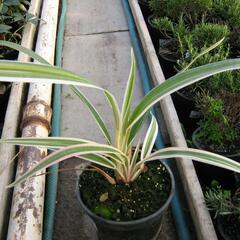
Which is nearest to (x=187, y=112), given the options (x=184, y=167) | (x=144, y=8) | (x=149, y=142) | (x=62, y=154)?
(x=184, y=167)

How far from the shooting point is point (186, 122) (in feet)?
6.48

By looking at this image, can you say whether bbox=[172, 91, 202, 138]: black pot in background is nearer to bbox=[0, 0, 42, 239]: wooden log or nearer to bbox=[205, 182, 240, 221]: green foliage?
bbox=[205, 182, 240, 221]: green foliage

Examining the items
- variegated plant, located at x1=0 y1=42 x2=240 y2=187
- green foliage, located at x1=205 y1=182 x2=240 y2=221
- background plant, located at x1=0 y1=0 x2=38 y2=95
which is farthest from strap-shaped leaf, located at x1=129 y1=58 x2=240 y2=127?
background plant, located at x1=0 y1=0 x2=38 y2=95

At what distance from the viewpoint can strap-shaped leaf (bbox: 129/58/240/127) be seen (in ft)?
3.55

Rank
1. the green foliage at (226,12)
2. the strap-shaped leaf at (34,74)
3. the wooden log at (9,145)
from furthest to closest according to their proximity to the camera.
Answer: the green foliage at (226,12) < the wooden log at (9,145) < the strap-shaped leaf at (34,74)

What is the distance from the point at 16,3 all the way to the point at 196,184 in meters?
1.71

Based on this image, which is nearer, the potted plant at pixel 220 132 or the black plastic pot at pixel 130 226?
the black plastic pot at pixel 130 226

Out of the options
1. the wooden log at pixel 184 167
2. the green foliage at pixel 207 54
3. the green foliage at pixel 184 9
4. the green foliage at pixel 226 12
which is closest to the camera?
the wooden log at pixel 184 167

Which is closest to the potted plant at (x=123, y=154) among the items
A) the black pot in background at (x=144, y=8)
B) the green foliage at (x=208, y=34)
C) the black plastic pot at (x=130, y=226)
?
the black plastic pot at (x=130, y=226)

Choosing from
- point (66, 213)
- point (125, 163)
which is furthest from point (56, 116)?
point (125, 163)

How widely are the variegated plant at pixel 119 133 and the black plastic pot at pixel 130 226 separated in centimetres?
15

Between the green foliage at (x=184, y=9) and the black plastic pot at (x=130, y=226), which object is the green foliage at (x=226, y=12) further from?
the black plastic pot at (x=130, y=226)

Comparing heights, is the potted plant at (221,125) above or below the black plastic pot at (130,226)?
above

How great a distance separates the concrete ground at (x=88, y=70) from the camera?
1.67m
